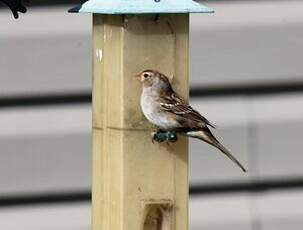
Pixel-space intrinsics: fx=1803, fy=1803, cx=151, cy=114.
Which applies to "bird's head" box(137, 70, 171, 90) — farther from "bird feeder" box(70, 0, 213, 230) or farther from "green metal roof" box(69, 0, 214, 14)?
"green metal roof" box(69, 0, 214, 14)

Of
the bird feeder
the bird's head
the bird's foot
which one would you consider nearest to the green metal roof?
the bird feeder

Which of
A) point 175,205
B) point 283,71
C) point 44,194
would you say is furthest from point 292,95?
point 175,205

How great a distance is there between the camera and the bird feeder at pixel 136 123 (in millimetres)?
5480

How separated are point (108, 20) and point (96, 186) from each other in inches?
20.7

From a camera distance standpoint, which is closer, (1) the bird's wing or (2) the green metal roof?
(2) the green metal roof

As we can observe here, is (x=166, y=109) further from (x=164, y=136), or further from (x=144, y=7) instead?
(x=144, y=7)

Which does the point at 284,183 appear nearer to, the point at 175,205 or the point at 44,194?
the point at 44,194

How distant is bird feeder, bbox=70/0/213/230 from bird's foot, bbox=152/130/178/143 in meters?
0.03

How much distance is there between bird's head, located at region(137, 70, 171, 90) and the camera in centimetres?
541

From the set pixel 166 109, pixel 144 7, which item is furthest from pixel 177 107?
pixel 144 7

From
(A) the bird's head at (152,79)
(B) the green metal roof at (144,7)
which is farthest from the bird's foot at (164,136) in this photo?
(B) the green metal roof at (144,7)

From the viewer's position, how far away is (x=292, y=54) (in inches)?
297

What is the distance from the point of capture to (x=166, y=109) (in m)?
5.48

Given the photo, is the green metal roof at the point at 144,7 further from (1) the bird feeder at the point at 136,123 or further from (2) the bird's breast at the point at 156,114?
(2) the bird's breast at the point at 156,114
